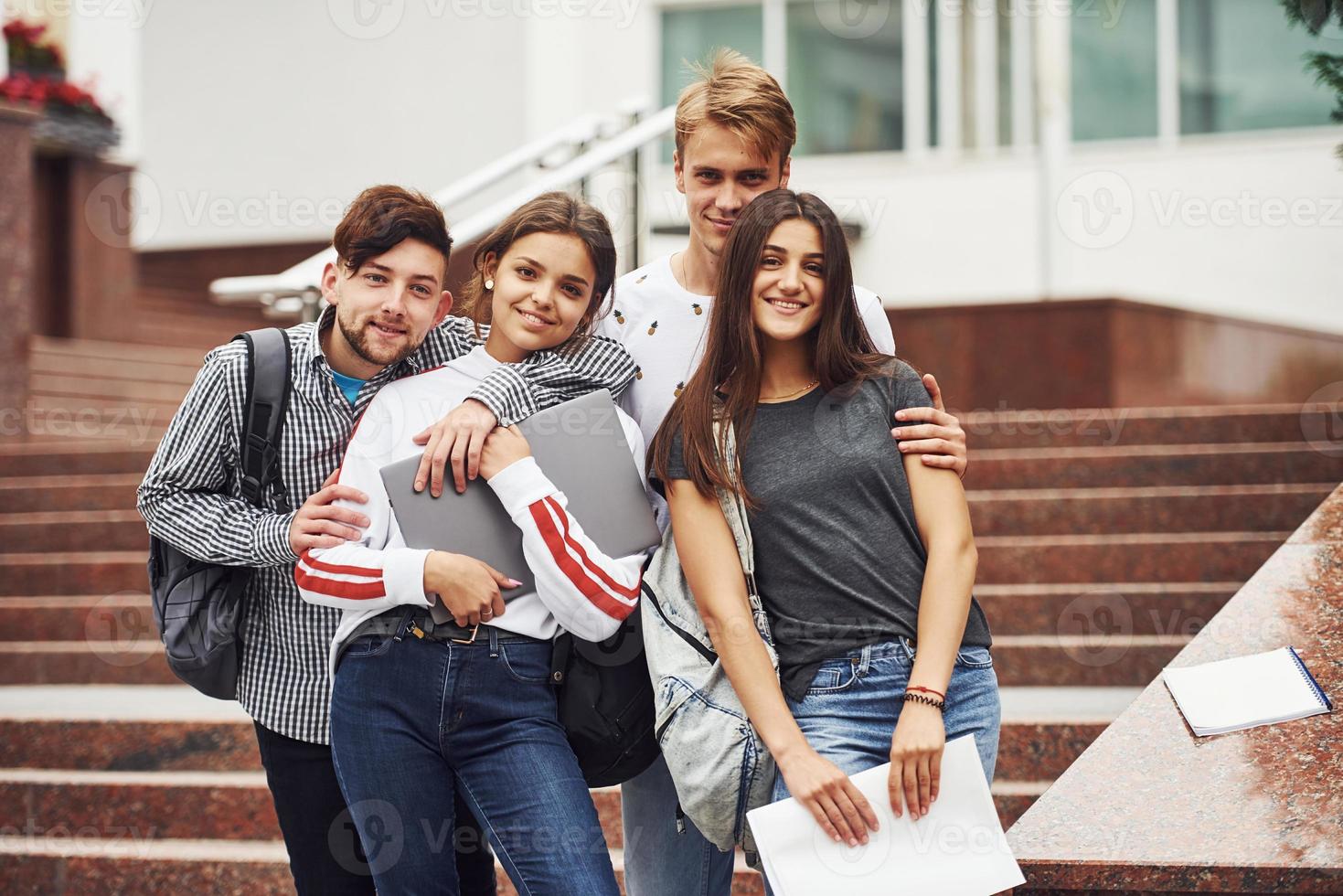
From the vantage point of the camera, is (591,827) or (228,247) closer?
(591,827)

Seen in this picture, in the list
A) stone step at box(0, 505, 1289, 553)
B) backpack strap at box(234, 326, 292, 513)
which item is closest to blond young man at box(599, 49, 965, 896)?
backpack strap at box(234, 326, 292, 513)

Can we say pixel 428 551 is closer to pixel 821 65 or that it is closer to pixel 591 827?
pixel 591 827

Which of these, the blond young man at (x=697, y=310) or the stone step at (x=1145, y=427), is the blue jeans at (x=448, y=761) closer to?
the blond young man at (x=697, y=310)

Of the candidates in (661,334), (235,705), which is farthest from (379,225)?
(235,705)

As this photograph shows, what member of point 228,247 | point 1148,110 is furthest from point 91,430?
point 1148,110

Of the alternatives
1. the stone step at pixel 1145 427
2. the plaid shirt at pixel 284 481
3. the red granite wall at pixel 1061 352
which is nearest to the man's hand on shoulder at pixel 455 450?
the plaid shirt at pixel 284 481

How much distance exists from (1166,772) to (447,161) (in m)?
9.92

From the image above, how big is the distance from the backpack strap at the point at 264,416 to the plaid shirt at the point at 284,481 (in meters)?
0.02

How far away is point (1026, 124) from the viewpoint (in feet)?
34.9

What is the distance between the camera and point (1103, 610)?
4660mm

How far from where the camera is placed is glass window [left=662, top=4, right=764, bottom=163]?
37.6 feet

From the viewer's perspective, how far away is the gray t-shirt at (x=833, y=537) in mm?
2195

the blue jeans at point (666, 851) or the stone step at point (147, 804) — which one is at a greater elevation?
the blue jeans at point (666, 851)

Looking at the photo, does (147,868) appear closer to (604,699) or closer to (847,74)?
(604,699)
